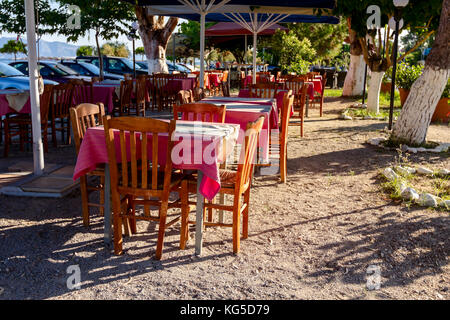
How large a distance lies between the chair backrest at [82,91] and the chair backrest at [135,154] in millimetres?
4578

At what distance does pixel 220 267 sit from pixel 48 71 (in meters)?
12.5

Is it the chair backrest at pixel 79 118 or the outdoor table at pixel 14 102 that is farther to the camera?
the outdoor table at pixel 14 102

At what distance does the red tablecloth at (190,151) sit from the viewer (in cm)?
350

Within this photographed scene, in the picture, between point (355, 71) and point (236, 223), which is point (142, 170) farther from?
point (355, 71)

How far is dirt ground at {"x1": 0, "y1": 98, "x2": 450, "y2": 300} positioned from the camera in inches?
126

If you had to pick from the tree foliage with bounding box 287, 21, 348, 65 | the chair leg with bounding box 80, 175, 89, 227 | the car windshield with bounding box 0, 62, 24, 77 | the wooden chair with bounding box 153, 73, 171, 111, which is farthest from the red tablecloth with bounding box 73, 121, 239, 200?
the tree foliage with bounding box 287, 21, 348, 65

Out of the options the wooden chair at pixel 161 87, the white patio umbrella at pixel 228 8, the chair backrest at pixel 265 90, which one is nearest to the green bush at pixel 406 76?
the white patio umbrella at pixel 228 8

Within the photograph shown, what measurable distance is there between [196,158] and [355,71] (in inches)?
578

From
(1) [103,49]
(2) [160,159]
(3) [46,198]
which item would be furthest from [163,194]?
(1) [103,49]

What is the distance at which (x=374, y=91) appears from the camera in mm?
12203

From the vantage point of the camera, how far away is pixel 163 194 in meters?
3.50

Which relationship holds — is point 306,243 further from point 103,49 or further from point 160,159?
point 103,49

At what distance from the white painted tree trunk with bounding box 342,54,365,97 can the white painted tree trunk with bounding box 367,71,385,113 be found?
488 cm

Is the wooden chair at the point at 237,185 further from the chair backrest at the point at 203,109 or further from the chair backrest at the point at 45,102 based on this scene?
the chair backrest at the point at 45,102
